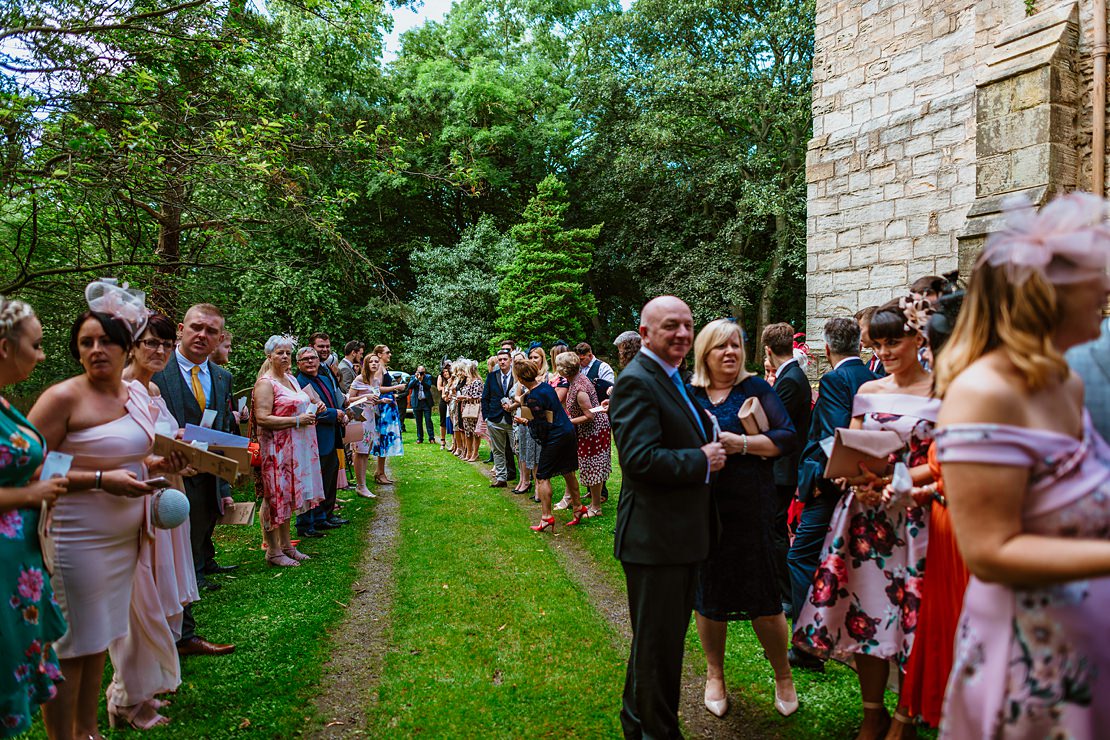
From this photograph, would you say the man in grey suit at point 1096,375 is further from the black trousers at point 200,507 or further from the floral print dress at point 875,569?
the black trousers at point 200,507

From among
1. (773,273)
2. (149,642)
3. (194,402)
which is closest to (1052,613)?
(149,642)

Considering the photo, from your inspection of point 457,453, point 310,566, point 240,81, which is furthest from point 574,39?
point 310,566

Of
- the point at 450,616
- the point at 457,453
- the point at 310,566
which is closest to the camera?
the point at 450,616

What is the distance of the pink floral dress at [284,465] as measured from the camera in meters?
6.77

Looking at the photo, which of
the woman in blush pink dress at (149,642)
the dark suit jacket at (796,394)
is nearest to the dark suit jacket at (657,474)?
the dark suit jacket at (796,394)

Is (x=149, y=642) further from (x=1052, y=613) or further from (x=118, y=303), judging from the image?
Answer: (x=1052, y=613)

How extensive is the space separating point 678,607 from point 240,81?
902 cm

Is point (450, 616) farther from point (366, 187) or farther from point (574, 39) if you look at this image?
point (574, 39)

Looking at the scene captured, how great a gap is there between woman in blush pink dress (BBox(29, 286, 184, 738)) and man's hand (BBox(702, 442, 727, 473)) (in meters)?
2.66

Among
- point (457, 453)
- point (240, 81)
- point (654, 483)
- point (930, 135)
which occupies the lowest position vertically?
point (457, 453)

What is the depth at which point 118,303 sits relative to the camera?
3275 mm

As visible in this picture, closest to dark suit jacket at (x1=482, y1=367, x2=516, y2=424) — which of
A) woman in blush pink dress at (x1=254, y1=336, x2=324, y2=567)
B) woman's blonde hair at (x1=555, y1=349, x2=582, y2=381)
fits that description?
woman's blonde hair at (x1=555, y1=349, x2=582, y2=381)

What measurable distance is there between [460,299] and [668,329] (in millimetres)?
23627

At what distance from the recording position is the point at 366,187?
28.4 metres
